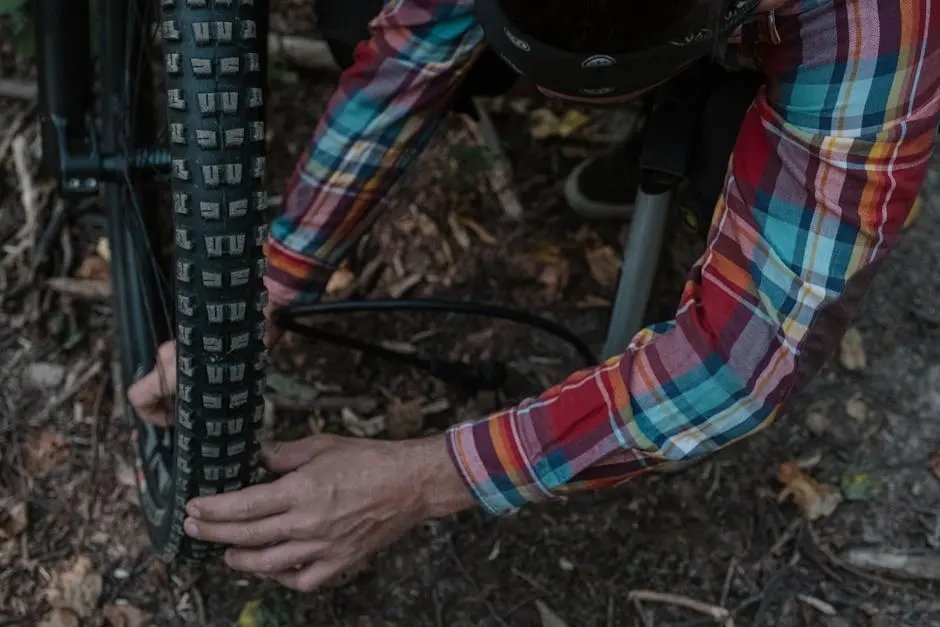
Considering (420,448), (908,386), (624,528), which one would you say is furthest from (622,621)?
(908,386)

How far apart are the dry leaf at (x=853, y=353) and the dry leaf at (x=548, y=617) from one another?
53 cm

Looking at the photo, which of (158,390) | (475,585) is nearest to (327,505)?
(158,390)

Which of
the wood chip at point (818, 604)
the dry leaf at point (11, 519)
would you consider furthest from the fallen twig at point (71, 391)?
the wood chip at point (818, 604)

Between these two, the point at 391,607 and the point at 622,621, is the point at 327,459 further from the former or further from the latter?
the point at 622,621

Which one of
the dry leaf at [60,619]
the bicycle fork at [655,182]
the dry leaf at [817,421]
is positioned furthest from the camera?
the dry leaf at [817,421]

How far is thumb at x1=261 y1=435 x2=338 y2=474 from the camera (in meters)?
0.89

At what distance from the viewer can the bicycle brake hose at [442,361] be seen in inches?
47.2

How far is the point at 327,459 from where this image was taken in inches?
34.1

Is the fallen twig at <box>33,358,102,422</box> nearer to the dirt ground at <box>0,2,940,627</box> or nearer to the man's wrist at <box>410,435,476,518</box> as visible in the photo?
the dirt ground at <box>0,2,940,627</box>

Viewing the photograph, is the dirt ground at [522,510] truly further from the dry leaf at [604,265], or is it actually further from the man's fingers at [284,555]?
the man's fingers at [284,555]

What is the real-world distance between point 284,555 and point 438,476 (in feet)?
0.46

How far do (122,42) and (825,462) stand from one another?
0.94 m

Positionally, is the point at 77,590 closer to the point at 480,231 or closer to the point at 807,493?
the point at 480,231

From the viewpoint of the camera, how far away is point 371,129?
100cm
